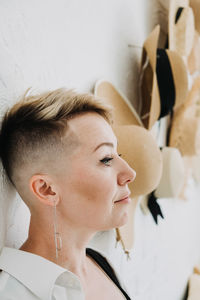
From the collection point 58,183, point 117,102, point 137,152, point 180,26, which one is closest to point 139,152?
point 137,152

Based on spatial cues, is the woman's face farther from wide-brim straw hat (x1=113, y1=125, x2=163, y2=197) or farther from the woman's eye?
wide-brim straw hat (x1=113, y1=125, x2=163, y2=197)

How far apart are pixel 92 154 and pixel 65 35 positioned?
0.38m

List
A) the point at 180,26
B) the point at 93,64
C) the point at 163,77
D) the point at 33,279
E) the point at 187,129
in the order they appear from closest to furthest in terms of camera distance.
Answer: the point at 33,279
the point at 93,64
the point at 163,77
the point at 180,26
the point at 187,129

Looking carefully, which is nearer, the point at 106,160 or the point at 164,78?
the point at 106,160

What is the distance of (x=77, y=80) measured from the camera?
3.12ft

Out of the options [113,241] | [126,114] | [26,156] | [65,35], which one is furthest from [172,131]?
[26,156]

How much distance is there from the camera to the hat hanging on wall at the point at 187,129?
5.12 ft

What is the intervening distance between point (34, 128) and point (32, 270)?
24 cm

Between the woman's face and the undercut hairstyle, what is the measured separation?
24 mm

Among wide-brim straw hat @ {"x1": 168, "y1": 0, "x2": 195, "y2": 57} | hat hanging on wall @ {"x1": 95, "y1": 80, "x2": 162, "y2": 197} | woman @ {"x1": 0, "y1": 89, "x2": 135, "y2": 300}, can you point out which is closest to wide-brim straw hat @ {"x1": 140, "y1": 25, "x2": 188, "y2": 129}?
wide-brim straw hat @ {"x1": 168, "y1": 0, "x2": 195, "y2": 57}

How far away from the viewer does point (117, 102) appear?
3.62 ft

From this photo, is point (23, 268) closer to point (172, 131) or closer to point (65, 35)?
point (65, 35)

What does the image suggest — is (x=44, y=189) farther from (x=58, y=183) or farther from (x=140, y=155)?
(x=140, y=155)

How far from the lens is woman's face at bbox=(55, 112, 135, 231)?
63 centimetres
